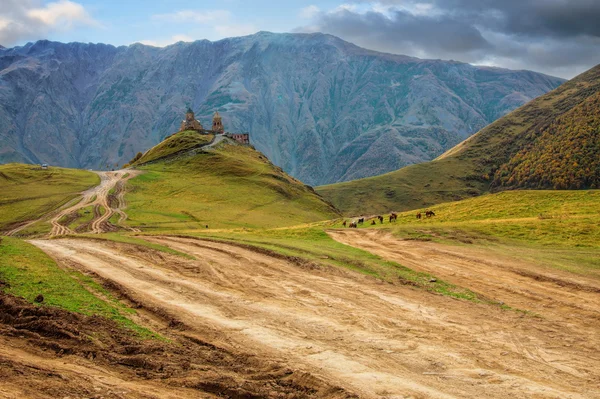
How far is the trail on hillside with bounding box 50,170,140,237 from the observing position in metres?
73.6

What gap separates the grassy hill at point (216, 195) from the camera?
87625 millimetres

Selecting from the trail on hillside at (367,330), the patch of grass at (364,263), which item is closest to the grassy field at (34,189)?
the patch of grass at (364,263)

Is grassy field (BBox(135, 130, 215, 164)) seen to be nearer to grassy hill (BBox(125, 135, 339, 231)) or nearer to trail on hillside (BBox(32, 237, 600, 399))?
grassy hill (BBox(125, 135, 339, 231))

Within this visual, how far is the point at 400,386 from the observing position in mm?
13273

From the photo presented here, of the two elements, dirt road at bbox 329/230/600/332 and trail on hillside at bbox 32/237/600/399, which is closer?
trail on hillside at bbox 32/237/600/399

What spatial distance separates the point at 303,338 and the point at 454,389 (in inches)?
216

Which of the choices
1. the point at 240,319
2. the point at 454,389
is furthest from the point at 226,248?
the point at 454,389

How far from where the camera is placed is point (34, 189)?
339 ft

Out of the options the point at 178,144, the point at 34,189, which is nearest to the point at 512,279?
the point at 34,189

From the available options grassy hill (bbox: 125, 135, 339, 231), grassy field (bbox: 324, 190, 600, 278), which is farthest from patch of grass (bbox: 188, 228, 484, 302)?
grassy hill (bbox: 125, 135, 339, 231)

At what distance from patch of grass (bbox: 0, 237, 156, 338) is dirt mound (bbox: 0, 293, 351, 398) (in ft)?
3.55

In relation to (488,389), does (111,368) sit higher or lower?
higher

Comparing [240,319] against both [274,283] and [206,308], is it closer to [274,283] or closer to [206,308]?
[206,308]

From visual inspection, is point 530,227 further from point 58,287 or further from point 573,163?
point 573,163
